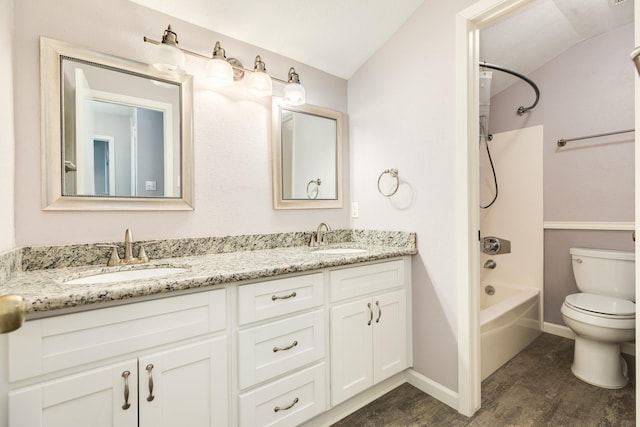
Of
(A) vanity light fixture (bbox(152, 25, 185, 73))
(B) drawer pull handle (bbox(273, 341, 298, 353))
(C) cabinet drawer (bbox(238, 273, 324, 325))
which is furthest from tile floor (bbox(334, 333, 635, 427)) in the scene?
(A) vanity light fixture (bbox(152, 25, 185, 73))

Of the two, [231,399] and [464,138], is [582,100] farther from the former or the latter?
[231,399]

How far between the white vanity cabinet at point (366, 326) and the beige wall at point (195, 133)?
0.60 metres

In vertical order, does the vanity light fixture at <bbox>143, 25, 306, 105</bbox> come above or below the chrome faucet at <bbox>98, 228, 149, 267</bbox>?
above

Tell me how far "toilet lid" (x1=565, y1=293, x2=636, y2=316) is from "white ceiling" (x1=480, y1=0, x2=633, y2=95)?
1.83 metres

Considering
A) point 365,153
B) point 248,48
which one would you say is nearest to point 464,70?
point 365,153

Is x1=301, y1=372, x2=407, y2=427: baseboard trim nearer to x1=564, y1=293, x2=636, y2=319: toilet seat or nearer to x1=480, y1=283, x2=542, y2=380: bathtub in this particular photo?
x1=480, y1=283, x2=542, y2=380: bathtub

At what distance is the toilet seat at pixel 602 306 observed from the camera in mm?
1723

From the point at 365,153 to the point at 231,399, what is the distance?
5.32 ft

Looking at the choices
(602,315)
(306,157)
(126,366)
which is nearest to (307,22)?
(306,157)

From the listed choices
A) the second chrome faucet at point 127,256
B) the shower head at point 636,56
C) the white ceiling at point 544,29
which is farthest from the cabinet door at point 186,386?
the white ceiling at point 544,29

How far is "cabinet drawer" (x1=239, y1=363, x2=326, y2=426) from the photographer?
1172 millimetres

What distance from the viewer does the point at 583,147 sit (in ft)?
7.52

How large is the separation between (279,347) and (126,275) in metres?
0.73

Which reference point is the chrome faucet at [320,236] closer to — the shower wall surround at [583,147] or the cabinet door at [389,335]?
the cabinet door at [389,335]
